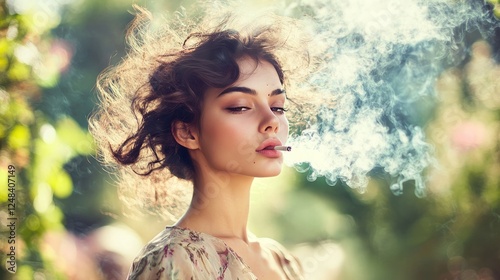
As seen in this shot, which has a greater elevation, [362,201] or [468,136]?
[468,136]

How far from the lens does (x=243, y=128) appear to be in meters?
1.69

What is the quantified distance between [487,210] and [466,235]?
0.17 metres

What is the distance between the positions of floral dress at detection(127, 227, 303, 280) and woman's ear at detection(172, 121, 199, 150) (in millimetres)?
235

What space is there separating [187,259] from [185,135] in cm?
38

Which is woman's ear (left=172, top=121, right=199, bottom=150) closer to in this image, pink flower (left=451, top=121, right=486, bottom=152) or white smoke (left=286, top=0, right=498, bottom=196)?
white smoke (left=286, top=0, right=498, bottom=196)

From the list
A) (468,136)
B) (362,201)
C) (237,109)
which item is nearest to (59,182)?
(237,109)

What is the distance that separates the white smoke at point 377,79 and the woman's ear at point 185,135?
1.62 feet

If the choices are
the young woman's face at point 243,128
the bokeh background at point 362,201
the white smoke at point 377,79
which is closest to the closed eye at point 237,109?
the young woman's face at point 243,128

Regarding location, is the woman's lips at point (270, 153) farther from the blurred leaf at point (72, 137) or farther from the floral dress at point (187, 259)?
the blurred leaf at point (72, 137)

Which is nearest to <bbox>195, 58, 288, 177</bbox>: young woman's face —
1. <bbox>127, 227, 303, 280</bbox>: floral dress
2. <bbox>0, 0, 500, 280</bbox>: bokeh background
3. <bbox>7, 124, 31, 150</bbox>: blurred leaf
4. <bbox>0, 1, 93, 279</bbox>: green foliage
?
<bbox>127, 227, 303, 280</bbox>: floral dress

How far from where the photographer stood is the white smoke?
7.89 feet

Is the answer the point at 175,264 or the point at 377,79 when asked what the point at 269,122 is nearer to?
the point at 175,264

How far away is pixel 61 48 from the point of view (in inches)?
132

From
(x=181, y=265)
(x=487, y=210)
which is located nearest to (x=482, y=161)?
(x=487, y=210)
